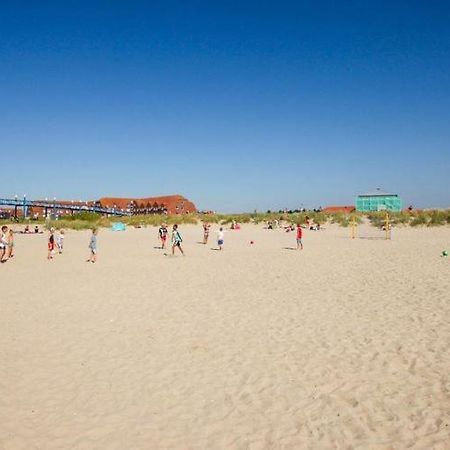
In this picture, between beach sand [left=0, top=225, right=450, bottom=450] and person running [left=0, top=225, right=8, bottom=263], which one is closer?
beach sand [left=0, top=225, right=450, bottom=450]

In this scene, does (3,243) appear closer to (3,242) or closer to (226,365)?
(3,242)

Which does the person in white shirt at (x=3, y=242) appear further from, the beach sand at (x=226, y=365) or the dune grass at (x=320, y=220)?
the dune grass at (x=320, y=220)

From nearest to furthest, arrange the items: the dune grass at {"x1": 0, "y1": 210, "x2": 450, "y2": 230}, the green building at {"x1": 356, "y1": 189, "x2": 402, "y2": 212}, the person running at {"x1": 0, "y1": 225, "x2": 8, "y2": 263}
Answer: the person running at {"x1": 0, "y1": 225, "x2": 8, "y2": 263}, the dune grass at {"x1": 0, "y1": 210, "x2": 450, "y2": 230}, the green building at {"x1": 356, "y1": 189, "x2": 402, "y2": 212}

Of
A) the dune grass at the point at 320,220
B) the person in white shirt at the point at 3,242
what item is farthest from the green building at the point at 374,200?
the person in white shirt at the point at 3,242

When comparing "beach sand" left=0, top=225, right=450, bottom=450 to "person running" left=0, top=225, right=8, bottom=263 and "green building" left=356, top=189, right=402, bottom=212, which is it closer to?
"person running" left=0, top=225, right=8, bottom=263

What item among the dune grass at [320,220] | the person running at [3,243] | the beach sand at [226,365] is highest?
the dune grass at [320,220]

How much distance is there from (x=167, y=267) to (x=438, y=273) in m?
10.0

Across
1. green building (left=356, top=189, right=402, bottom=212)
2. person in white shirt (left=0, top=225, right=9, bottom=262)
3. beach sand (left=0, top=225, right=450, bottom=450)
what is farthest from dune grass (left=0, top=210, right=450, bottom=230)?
green building (left=356, top=189, right=402, bottom=212)

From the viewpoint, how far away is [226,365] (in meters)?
6.52

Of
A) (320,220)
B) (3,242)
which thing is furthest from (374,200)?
(3,242)

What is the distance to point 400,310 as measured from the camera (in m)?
9.59

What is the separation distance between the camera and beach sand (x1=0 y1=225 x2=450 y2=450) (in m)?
4.64

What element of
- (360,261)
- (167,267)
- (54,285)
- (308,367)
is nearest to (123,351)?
(308,367)

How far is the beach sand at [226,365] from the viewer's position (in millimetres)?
4645
